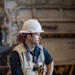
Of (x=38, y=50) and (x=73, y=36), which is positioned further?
(x=73, y=36)

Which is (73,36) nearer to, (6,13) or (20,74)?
(6,13)

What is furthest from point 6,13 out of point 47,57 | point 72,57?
point 47,57

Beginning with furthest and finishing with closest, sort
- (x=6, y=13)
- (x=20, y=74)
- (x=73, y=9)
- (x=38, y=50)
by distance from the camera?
(x=73, y=9) < (x=6, y=13) < (x=38, y=50) < (x=20, y=74)

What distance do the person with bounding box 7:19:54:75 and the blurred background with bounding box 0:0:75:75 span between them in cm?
313

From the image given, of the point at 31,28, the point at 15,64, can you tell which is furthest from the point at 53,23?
the point at 15,64

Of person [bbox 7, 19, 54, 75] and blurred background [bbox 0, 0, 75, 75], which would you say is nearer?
person [bbox 7, 19, 54, 75]

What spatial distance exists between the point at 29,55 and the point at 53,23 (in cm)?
349

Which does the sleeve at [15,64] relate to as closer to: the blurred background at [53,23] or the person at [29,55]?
the person at [29,55]

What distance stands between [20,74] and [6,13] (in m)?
3.33

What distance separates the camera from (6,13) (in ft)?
17.6

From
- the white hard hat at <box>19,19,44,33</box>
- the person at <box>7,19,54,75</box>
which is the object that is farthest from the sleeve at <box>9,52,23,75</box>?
the white hard hat at <box>19,19,44,33</box>

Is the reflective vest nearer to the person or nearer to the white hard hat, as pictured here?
the person

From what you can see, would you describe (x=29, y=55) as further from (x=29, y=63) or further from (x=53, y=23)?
(x=53, y=23)

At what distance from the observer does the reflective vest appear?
2205 mm
